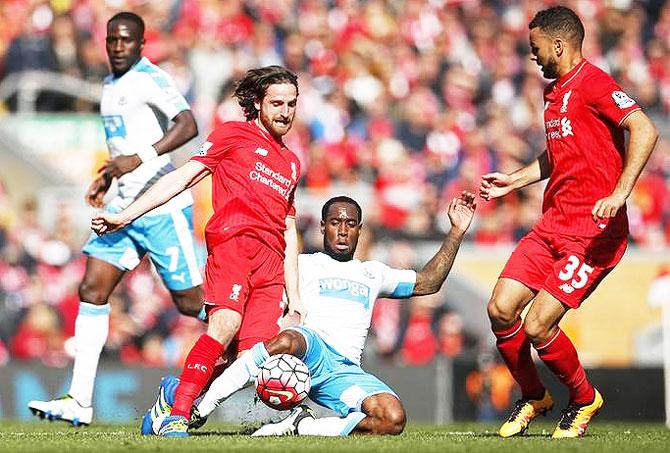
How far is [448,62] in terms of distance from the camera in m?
21.9

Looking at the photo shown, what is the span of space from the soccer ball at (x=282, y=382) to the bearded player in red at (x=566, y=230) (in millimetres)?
1374

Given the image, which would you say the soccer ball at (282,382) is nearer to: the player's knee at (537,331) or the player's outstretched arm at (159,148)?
the player's knee at (537,331)

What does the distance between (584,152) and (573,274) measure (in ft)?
2.62

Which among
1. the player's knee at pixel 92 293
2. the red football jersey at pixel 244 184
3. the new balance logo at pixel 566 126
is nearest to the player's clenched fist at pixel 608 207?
the new balance logo at pixel 566 126

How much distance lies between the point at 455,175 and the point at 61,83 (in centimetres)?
552

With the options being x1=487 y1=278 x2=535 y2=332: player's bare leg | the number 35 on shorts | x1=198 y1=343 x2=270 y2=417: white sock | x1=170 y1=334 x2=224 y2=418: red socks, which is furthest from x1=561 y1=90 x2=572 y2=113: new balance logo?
x1=170 y1=334 x2=224 y2=418: red socks

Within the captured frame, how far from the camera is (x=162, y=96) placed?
35.9 ft

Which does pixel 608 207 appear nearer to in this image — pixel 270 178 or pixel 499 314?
pixel 499 314

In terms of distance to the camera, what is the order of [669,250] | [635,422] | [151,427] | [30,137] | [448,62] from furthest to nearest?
[448,62] → [30,137] → [669,250] → [635,422] → [151,427]

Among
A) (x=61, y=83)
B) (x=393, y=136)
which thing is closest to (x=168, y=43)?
(x=61, y=83)

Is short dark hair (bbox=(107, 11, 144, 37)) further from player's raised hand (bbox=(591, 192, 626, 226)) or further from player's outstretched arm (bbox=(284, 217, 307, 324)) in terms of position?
player's raised hand (bbox=(591, 192, 626, 226))

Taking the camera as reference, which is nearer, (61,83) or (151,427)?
(151,427)

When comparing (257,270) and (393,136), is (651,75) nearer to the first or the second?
(393,136)

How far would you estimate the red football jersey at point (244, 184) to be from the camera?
9523 millimetres
